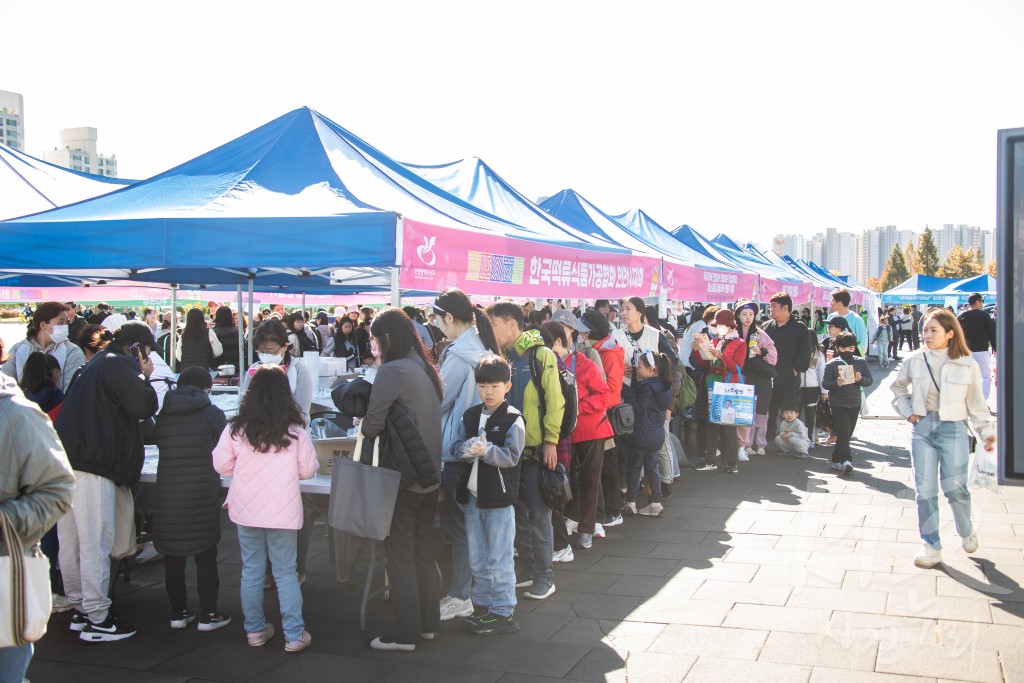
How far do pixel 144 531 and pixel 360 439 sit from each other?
2.64 m

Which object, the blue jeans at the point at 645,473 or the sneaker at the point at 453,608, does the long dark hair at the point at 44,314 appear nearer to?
the sneaker at the point at 453,608

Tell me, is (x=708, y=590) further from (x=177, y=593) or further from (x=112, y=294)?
(x=112, y=294)

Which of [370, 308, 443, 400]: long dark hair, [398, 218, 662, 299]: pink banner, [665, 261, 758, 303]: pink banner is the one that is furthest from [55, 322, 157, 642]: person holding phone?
[665, 261, 758, 303]: pink banner

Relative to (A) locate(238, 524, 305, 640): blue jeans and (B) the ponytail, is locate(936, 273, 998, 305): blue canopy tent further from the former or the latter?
(A) locate(238, 524, 305, 640): blue jeans

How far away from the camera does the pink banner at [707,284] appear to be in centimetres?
1120

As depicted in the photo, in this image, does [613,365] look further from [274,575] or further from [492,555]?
[274,575]

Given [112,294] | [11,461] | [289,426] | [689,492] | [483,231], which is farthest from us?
[112,294]

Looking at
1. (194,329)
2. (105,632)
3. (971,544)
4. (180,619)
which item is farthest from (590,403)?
(194,329)

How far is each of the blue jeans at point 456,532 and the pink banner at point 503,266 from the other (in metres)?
1.42

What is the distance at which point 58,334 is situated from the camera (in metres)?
6.33

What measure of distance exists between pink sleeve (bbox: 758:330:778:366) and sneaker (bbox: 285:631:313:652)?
6.45m

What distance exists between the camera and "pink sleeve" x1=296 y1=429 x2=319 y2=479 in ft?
13.5

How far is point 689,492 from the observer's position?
7.61 meters

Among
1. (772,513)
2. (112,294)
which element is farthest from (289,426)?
(112,294)
